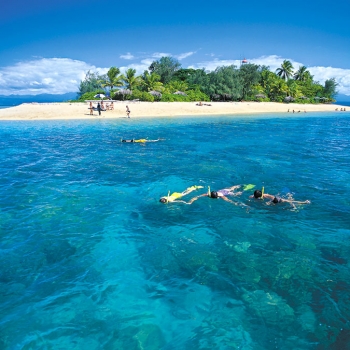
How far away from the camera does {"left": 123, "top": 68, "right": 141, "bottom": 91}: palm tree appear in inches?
2450

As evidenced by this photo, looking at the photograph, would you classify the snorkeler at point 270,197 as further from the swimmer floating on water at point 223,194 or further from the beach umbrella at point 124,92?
the beach umbrella at point 124,92

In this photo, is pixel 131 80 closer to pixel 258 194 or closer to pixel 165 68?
pixel 165 68

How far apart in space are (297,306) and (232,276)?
75.2 inches

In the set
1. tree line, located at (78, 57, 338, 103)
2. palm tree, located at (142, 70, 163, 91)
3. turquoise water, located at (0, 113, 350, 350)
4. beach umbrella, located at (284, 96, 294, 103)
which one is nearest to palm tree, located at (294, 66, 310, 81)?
tree line, located at (78, 57, 338, 103)

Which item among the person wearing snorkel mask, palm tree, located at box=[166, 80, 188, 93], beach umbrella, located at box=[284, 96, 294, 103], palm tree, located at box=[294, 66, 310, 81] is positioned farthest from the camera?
palm tree, located at box=[294, 66, 310, 81]

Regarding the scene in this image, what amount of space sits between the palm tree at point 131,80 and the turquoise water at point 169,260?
154ft

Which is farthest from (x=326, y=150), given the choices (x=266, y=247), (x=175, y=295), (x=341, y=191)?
(x=175, y=295)

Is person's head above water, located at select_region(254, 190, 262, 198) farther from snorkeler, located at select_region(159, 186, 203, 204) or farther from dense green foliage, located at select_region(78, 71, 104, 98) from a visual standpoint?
dense green foliage, located at select_region(78, 71, 104, 98)

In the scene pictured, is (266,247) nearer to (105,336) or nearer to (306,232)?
(306,232)

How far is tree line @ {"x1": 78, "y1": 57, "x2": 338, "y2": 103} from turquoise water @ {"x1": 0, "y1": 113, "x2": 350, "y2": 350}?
47.6 meters

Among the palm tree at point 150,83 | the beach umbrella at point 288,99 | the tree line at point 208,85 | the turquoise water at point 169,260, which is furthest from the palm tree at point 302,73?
the turquoise water at point 169,260

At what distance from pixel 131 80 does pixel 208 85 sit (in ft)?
66.4

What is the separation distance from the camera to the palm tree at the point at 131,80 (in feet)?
204

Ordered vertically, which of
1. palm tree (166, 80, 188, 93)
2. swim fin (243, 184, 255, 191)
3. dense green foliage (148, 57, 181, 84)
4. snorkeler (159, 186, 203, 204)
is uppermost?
dense green foliage (148, 57, 181, 84)
